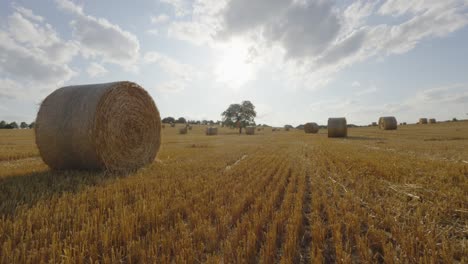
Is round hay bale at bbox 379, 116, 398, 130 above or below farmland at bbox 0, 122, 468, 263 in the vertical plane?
above

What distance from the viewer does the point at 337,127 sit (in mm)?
24906

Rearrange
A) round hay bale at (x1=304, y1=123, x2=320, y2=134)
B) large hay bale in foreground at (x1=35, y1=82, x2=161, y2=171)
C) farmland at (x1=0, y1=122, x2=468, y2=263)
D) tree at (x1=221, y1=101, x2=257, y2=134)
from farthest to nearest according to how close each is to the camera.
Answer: tree at (x1=221, y1=101, x2=257, y2=134) → round hay bale at (x1=304, y1=123, x2=320, y2=134) → large hay bale in foreground at (x1=35, y1=82, x2=161, y2=171) → farmland at (x1=0, y1=122, x2=468, y2=263)

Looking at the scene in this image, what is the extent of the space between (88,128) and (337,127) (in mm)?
23550

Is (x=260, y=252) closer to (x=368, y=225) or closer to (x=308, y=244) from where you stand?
(x=308, y=244)

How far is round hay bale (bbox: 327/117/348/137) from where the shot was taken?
981 inches

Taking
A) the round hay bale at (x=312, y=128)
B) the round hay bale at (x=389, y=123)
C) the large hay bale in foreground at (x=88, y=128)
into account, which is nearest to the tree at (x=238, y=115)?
the round hay bale at (x=312, y=128)

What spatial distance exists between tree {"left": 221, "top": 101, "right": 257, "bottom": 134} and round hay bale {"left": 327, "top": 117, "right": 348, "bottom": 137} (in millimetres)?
36009

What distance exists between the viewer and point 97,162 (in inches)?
253

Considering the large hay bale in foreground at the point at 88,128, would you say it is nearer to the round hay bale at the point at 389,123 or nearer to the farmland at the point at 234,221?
the farmland at the point at 234,221

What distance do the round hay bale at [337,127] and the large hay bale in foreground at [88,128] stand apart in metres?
21.8

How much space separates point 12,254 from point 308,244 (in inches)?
111

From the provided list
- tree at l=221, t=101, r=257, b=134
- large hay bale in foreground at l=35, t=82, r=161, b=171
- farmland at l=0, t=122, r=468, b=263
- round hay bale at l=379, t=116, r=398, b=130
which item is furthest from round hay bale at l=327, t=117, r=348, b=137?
tree at l=221, t=101, r=257, b=134

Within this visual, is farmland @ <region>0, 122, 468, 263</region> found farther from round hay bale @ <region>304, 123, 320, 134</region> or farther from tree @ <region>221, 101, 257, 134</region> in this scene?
tree @ <region>221, 101, 257, 134</region>

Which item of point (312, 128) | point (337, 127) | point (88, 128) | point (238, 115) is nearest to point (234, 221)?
point (88, 128)
